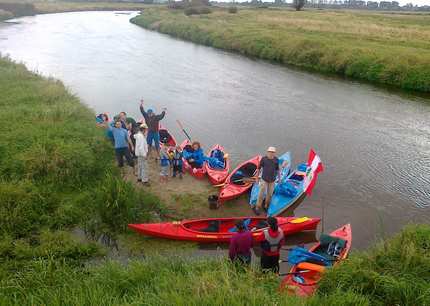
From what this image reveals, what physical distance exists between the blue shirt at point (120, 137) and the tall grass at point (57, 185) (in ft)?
2.91

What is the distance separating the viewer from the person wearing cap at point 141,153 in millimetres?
11656

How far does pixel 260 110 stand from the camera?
71.6 feet

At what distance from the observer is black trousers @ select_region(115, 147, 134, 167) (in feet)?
41.4

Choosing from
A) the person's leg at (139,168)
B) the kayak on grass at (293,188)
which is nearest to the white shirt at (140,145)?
the person's leg at (139,168)

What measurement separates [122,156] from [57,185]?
2373 mm

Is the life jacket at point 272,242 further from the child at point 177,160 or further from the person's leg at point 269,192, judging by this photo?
the child at point 177,160

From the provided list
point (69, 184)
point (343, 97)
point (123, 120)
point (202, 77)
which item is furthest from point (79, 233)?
point (202, 77)

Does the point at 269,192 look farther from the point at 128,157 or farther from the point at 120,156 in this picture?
the point at 120,156

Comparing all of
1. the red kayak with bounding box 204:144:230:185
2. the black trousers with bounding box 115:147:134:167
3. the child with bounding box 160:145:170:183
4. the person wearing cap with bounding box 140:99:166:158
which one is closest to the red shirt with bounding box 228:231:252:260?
the red kayak with bounding box 204:144:230:185

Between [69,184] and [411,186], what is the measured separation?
1089cm

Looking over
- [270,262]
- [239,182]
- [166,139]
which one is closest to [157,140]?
[166,139]

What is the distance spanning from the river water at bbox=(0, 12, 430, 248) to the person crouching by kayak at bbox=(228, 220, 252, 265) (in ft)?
13.3

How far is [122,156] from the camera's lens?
1294 cm

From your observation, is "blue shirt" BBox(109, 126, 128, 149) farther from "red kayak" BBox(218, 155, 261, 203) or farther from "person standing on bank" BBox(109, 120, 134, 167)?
"red kayak" BBox(218, 155, 261, 203)
